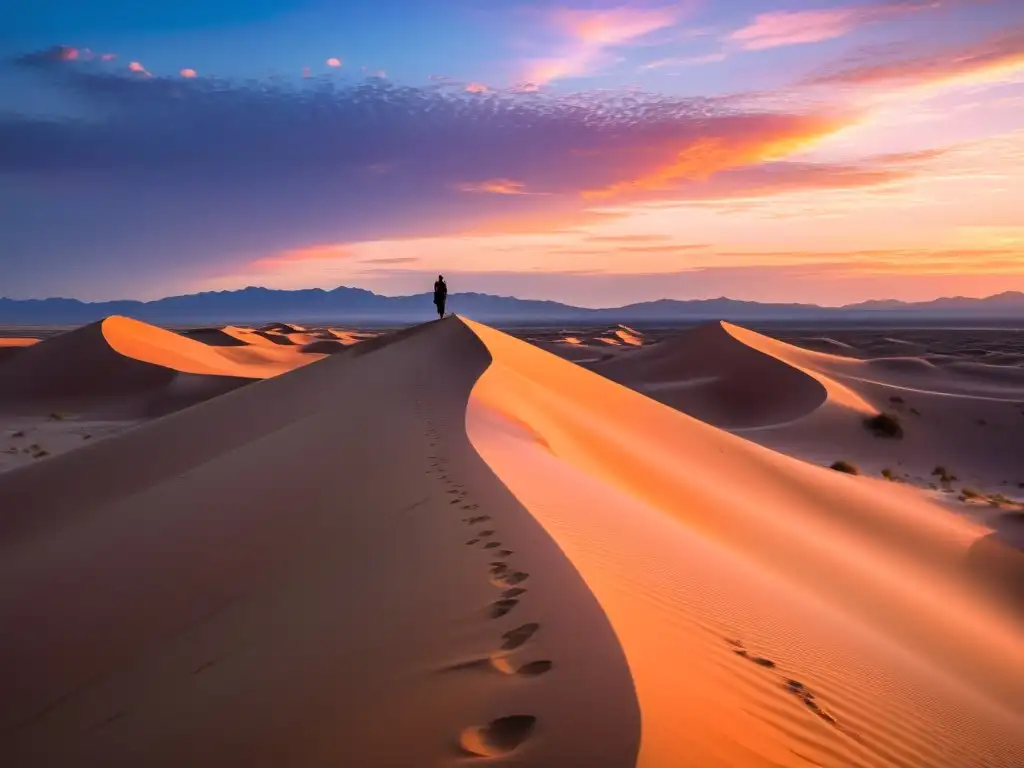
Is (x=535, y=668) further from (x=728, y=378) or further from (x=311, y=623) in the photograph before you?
(x=728, y=378)

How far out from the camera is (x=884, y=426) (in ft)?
79.7

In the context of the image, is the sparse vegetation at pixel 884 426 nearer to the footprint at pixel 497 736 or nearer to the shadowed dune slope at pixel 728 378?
the shadowed dune slope at pixel 728 378

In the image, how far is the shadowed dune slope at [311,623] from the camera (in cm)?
277

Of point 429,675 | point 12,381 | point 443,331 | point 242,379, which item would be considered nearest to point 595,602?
point 429,675

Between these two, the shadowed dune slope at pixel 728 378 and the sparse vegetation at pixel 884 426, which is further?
the shadowed dune slope at pixel 728 378

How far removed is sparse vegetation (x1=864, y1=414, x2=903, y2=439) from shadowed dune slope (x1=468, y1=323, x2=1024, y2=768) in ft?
37.5

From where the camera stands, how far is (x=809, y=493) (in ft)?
39.0

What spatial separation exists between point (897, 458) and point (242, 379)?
74.6 ft

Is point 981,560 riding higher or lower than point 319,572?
lower

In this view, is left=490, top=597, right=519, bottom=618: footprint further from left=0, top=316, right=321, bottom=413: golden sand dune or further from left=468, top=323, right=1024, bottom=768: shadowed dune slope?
left=0, top=316, right=321, bottom=413: golden sand dune

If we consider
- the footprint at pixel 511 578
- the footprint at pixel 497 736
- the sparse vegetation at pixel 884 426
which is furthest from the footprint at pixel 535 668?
the sparse vegetation at pixel 884 426

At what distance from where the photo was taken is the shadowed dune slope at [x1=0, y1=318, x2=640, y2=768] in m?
2.77

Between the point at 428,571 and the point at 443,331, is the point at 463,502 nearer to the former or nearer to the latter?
the point at 428,571

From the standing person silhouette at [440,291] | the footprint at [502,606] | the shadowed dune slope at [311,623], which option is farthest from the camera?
the standing person silhouette at [440,291]
